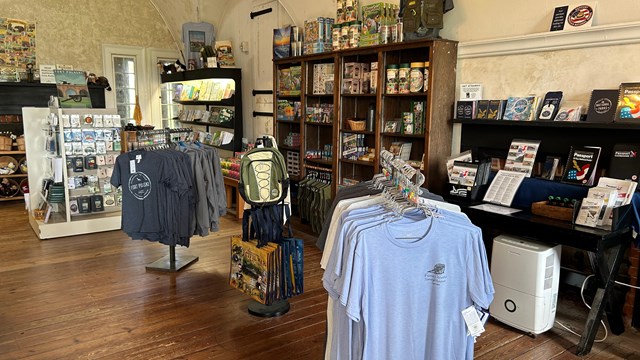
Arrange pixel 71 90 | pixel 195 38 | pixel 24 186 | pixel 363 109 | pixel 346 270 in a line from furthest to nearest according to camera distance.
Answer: pixel 195 38 → pixel 24 186 → pixel 71 90 → pixel 363 109 → pixel 346 270

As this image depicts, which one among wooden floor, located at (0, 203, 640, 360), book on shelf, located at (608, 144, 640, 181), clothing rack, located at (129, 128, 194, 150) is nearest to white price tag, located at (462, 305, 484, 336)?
wooden floor, located at (0, 203, 640, 360)

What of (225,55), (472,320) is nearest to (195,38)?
(225,55)

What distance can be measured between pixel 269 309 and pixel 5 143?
20.2 feet

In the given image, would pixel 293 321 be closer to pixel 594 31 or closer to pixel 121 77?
pixel 594 31

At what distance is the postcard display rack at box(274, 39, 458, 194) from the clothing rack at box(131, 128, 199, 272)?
5.79ft

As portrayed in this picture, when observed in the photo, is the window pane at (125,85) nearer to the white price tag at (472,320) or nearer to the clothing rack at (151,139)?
the clothing rack at (151,139)

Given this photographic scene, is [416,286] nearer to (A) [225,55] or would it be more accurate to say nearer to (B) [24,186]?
(A) [225,55]

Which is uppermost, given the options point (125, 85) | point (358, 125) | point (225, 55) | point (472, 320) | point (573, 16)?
point (225, 55)

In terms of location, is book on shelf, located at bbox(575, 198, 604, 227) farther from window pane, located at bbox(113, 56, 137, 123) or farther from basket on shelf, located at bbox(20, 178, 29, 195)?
window pane, located at bbox(113, 56, 137, 123)

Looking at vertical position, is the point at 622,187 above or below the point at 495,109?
below

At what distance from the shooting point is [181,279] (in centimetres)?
450

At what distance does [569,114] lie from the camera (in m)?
3.72

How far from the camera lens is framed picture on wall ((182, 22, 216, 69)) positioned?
8695 mm

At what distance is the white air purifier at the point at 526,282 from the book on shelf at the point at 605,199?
36 centimetres
